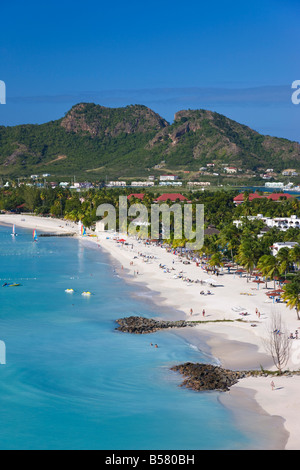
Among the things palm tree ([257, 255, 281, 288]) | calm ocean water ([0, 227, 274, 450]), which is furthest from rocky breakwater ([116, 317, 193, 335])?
palm tree ([257, 255, 281, 288])

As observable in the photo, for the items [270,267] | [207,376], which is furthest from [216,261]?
[207,376]

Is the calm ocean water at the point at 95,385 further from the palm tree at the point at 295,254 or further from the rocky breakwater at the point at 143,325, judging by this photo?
the palm tree at the point at 295,254

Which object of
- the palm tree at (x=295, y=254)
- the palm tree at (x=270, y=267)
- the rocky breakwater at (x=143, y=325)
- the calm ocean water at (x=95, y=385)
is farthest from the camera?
the palm tree at (x=270, y=267)

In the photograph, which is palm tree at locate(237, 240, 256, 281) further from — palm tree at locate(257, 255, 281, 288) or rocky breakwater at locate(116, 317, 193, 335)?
rocky breakwater at locate(116, 317, 193, 335)

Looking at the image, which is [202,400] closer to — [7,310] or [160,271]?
[7,310]

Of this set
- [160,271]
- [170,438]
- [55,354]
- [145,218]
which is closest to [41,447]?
[170,438]

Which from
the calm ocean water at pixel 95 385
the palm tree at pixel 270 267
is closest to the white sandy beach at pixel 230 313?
the palm tree at pixel 270 267
